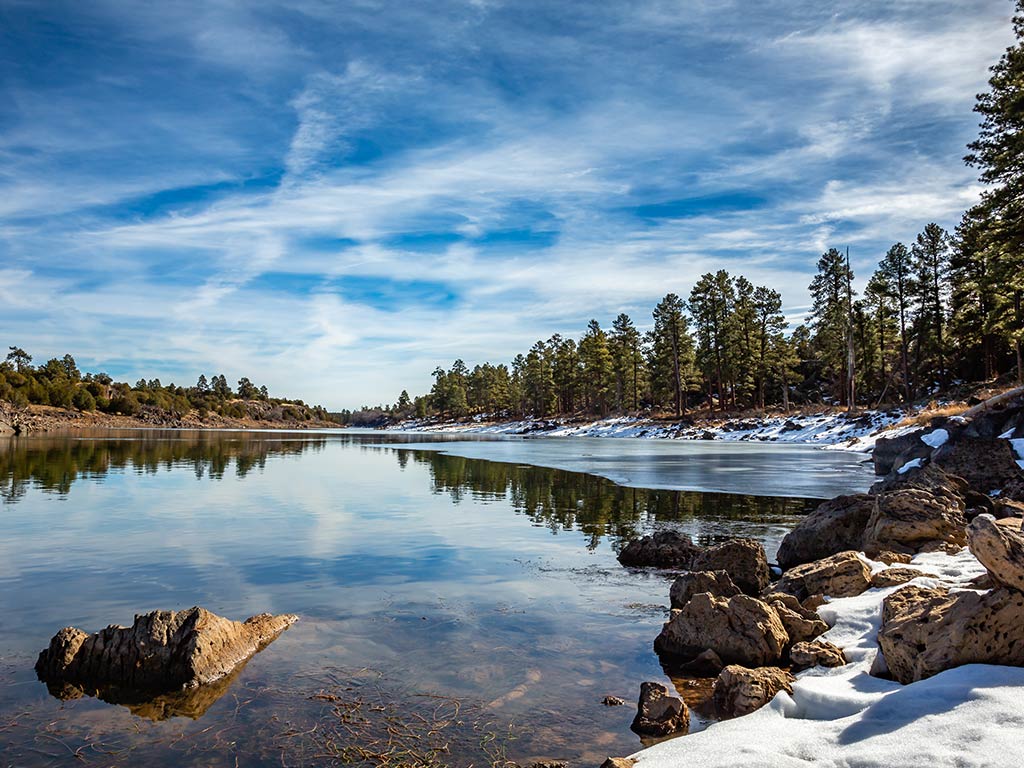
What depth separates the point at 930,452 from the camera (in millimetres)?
20688

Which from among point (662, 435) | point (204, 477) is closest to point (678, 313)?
point (662, 435)

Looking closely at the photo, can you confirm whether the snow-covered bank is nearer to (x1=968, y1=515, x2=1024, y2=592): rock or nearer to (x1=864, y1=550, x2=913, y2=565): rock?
(x1=864, y1=550, x2=913, y2=565): rock

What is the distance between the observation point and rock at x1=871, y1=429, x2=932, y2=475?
2155 centimetres

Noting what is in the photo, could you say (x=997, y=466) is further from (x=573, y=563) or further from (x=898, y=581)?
(x=573, y=563)

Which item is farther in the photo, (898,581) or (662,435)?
(662,435)

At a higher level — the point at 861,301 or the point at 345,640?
the point at 861,301

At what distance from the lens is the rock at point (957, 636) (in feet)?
16.6

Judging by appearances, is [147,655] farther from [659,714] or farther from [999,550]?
[999,550]

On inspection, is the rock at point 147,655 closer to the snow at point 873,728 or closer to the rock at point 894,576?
the snow at point 873,728

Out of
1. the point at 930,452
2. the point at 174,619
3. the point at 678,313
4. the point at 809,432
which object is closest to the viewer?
the point at 174,619

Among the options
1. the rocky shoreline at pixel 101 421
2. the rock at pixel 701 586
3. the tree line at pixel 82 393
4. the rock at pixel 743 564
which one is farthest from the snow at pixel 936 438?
the tree line at pixel 82 393

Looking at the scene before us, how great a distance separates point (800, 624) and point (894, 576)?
6.63 ft

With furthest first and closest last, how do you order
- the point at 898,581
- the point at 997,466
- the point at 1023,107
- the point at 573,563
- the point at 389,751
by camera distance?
1. the point at 1023,107
2. the point at 997,466
3. the point at 573,563
4. the point at 898,581
5. the point at 389,751

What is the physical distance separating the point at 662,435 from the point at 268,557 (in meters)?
64.6
